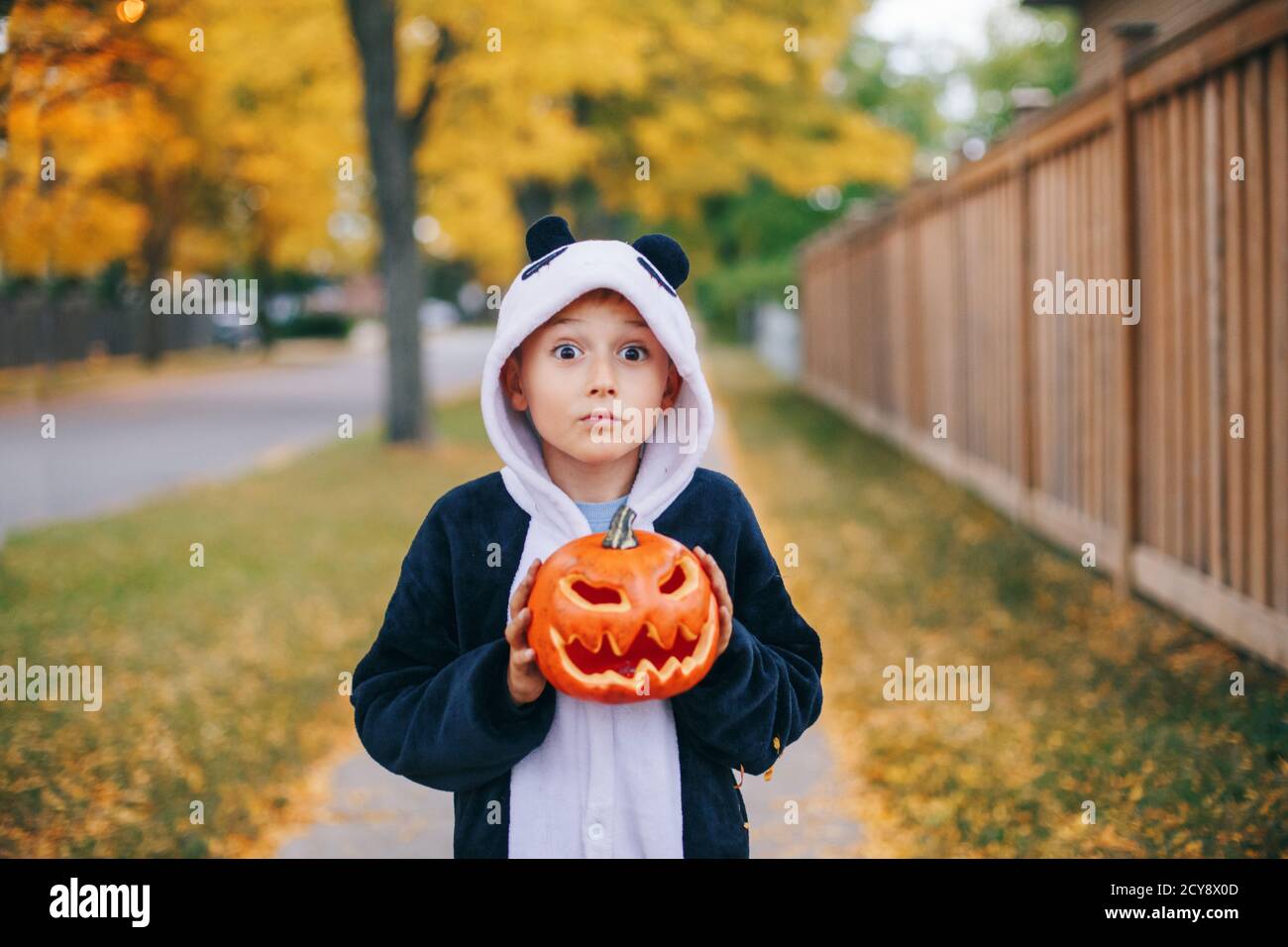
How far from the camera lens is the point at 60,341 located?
1211 inches

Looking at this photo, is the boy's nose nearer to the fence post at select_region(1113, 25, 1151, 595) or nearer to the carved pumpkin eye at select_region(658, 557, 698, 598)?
the carved pumpkin eye at select_region(658, 557, 698, 598)

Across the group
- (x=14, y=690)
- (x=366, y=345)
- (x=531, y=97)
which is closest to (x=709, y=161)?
(x=531, y=97)

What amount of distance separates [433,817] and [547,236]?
257 centimetres

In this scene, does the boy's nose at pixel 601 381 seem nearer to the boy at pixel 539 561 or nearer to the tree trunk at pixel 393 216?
the boy at pixel 539 561

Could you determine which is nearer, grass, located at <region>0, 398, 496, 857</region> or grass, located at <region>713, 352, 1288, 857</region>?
grass, located at <region>713, 352, 1288, 857</region>

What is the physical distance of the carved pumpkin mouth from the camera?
163cm

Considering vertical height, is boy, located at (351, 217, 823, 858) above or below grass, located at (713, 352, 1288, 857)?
above

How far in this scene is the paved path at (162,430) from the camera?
1148 centimetres

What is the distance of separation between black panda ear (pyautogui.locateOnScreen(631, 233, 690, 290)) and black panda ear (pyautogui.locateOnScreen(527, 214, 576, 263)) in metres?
0.10

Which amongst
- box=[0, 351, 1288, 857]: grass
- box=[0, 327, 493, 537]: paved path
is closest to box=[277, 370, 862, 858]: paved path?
box=[0, 351, 1288, 857]: grass

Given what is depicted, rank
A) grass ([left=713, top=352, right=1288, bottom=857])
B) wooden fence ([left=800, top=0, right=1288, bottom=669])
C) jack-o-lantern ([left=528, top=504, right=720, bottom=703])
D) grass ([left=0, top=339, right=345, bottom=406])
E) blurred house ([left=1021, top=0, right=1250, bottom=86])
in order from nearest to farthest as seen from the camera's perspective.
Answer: jack-o-lantern ([left=528, top=504, right=720, bottom=703])
grass ([left=713, top=352, right=1288, bottom=857])
wooden fence ([left=800, top=0, right=1288, bottom=669])
blurred house ([left=1021, top=0, right=1250, bottom=86])
grass ([left=0, top=339, right=345, bottom=406])

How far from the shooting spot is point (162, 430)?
56.6ft

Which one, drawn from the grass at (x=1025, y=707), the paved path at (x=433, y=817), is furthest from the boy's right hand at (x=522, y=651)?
the grass at (x=1025, y=707)

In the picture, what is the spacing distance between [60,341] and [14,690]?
28.4 meters
